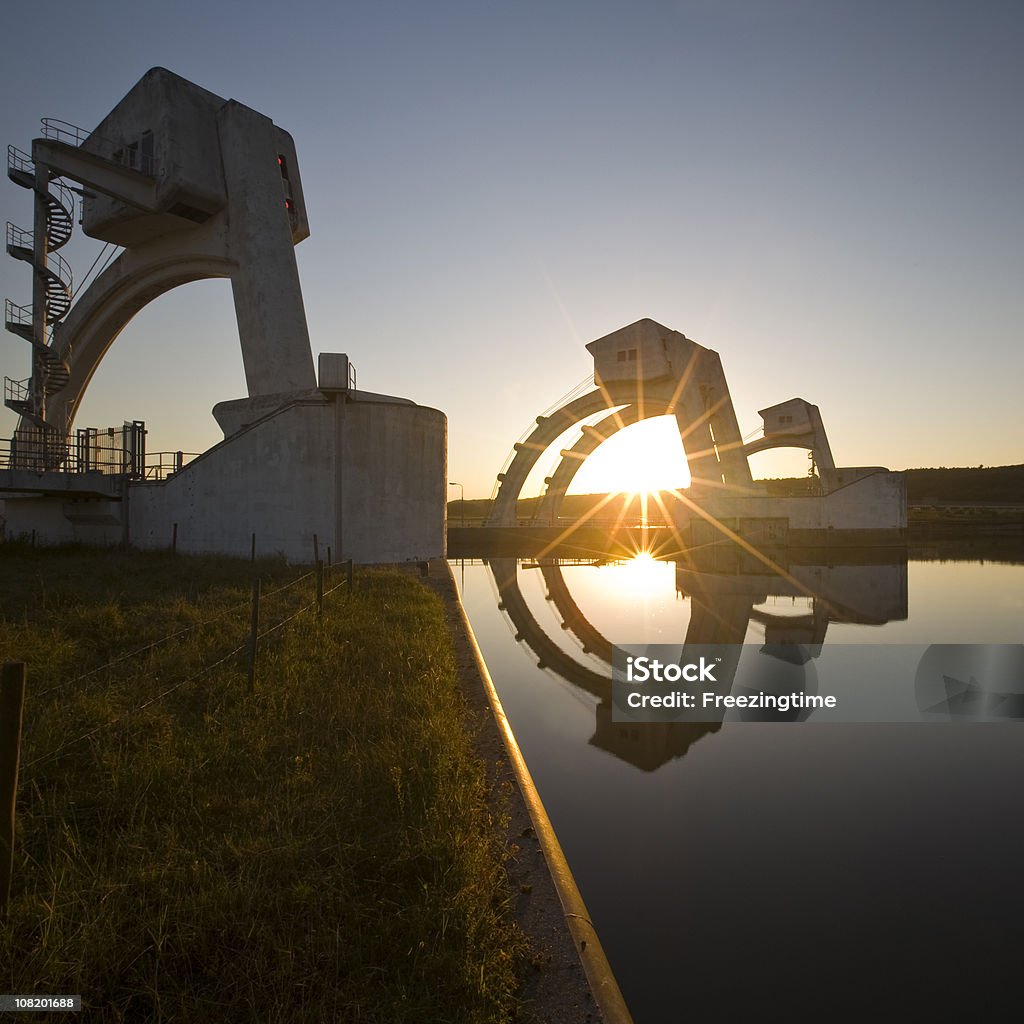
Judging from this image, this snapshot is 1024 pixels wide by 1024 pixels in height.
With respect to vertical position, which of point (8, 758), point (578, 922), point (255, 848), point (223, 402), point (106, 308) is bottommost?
point (578, 922)

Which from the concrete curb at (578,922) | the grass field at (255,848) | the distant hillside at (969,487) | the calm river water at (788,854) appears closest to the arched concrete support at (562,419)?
the calm river water at (788,854)

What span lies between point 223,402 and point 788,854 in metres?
22.2

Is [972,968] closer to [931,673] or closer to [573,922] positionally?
[573,922]

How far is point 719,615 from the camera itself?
1694 centimetres

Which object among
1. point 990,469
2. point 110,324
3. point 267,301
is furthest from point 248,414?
point 990,469

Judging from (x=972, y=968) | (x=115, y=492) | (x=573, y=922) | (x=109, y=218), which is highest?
(x=109, y=218)

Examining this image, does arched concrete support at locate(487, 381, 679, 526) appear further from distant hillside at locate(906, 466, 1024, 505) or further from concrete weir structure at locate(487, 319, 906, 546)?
distant hillside at locate(906, 466, 1024, 505)

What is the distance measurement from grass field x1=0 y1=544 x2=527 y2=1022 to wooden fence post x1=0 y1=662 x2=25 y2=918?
0.19 meters

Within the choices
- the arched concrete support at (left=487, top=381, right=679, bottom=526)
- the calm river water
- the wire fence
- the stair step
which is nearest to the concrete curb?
the calm river water

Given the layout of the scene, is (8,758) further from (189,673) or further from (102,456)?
(102,456)

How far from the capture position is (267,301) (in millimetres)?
22750

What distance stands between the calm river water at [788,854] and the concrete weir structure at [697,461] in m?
29.6

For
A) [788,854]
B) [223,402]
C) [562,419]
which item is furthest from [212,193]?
[788,854]

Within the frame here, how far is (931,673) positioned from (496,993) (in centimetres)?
1150
